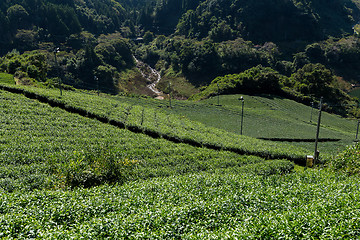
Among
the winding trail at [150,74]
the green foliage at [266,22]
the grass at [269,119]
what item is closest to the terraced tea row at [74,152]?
the grass at [269,119]

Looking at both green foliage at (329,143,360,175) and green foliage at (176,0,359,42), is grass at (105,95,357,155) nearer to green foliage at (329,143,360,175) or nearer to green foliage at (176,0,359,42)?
green foliage at (329,143,360,175)

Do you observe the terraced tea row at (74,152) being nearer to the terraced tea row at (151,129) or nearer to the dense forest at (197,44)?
the terraced tea row at (151,129)

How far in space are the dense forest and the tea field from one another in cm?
8081

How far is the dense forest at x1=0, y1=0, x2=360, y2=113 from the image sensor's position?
408ft

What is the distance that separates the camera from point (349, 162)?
79.7 feet

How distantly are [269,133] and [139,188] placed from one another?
138 ft

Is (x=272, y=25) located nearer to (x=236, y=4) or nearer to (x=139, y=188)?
(x=236, y=4)

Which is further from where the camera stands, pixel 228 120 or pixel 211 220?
pixel 228 120

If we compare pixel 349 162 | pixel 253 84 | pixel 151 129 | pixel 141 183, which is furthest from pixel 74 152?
pixel 253 84

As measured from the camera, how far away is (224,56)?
Answer: 138 metres

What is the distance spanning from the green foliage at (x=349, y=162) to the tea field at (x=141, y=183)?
146cm

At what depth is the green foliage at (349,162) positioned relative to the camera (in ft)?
76.2

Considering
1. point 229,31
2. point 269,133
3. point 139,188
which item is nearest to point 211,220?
point 139,188

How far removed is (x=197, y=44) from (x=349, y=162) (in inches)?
5376
